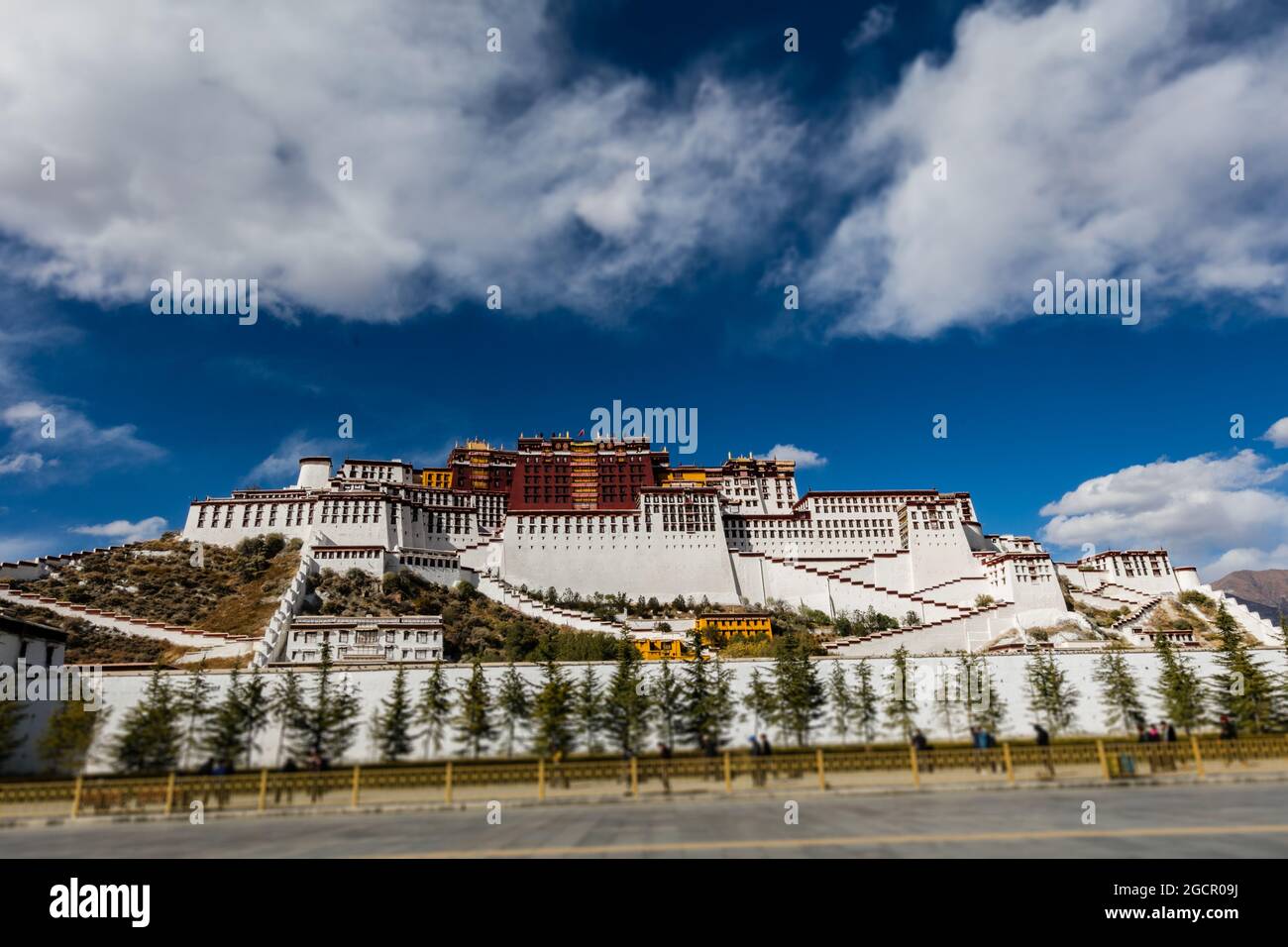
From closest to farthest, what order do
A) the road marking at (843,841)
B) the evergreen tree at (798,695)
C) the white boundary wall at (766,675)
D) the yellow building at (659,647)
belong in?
the road marking at (843,841) < the white boundary wall at (766,675) < the evergreen tree at (798,695) < the yellow building at (659,647)

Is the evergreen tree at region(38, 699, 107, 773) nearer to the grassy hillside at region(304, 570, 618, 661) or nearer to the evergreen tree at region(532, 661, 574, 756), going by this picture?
the evergreen tree at region(532, 661, 574, 756)

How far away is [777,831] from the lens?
12.8 m

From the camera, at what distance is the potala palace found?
246 ft

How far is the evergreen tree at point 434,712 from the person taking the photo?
29.7 m

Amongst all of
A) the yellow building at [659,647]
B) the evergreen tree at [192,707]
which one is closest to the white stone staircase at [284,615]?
the evergreen tree at [192,707]

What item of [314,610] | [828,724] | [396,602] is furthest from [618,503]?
[828,724]

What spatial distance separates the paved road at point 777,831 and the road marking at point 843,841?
0.03 metres

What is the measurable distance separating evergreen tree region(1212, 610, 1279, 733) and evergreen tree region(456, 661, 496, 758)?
32038mm

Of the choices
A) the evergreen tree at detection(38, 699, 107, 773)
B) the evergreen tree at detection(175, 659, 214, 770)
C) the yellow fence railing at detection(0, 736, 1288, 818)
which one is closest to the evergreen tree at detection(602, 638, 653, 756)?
the yellow fence railing at detection(0, 736, 1288, 818)

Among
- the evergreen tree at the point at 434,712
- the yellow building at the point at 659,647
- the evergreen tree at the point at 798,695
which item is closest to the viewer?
the evergreen tree at the point at 434,712

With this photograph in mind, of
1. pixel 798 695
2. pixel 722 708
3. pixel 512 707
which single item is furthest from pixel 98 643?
pixel 798 695

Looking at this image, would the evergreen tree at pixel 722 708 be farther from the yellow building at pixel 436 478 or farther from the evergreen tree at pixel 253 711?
the yellow building at pixel 436 478

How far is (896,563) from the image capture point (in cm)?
8775
